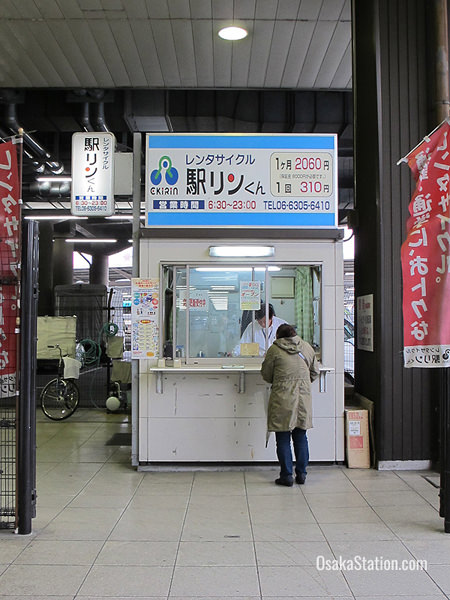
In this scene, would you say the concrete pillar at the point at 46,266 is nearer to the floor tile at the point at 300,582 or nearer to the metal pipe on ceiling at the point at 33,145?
the metal pipe on ceiling at the point at 33,145

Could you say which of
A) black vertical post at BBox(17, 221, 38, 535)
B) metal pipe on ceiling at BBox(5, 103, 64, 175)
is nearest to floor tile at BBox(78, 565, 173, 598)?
black vertical post at BBox(17, 221, 38, 535)

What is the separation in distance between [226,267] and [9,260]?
9.26ft

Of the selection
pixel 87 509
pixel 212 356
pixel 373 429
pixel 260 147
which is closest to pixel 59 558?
pixel 87 509

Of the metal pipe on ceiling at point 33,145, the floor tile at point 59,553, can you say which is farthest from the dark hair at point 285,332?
the metal pipe on ceiling at point 33,145

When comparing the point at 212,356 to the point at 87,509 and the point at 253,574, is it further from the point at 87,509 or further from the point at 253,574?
the point at 253,574

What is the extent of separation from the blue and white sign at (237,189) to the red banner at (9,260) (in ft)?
7.54

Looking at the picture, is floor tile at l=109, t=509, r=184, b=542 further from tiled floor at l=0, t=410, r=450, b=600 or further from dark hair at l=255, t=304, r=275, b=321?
dark hair at l=255, t=304, r=275, b=321

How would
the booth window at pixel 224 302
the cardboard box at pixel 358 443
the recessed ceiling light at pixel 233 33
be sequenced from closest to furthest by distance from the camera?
the cardboard box at pixel 358 443 → the booth window at pixel 224 302 → the recessed ceiling light at pixel 233 33

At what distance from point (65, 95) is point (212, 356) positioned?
6243 mm

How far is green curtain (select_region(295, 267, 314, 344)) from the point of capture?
22.0 feet

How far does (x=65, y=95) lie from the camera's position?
10273 millimetres

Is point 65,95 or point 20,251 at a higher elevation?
point 65,95

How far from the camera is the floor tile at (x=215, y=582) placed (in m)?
3.46

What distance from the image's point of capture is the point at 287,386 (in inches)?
227
